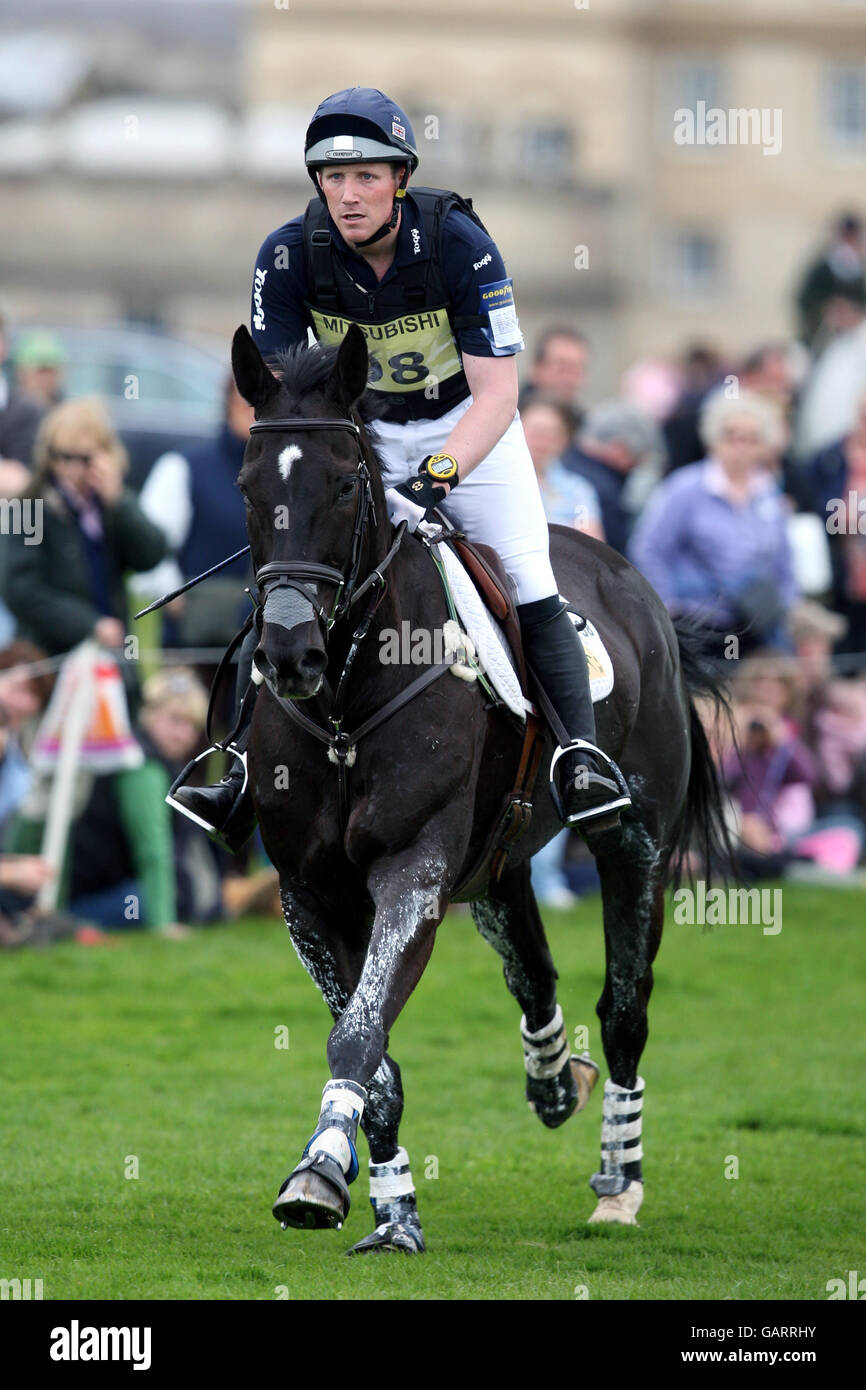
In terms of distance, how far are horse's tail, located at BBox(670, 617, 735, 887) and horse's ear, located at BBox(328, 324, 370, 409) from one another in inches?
121

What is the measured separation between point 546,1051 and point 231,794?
79.9 inches

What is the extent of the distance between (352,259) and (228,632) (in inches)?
277

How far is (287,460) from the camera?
22.2 feet

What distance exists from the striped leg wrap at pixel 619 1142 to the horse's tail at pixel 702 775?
113cm

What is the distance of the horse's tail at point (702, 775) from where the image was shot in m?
9.67

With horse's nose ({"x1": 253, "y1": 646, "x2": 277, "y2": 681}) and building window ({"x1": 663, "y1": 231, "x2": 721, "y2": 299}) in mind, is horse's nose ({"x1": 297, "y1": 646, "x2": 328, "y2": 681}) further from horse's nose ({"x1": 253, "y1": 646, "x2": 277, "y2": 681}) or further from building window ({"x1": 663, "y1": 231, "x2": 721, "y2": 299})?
building window ({"x1": 663, "y1": 231, "x2": 721, "y2": 299})

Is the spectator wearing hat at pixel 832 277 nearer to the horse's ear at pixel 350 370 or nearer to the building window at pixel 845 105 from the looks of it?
the horse's ear at pixel 350 370

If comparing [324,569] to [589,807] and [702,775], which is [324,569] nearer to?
[589,807]

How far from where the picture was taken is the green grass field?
7434 mm

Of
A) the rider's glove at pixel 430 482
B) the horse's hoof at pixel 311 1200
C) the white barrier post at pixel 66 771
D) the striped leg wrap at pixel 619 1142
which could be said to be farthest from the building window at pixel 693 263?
the horse's hoof at pixel 311 1200

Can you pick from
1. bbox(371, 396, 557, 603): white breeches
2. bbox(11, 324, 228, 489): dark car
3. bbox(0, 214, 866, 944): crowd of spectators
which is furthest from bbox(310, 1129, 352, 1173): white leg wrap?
bbox(11, 324, 228, 489): dark car
